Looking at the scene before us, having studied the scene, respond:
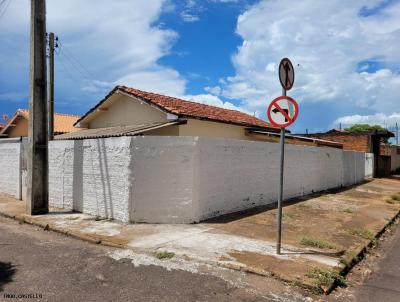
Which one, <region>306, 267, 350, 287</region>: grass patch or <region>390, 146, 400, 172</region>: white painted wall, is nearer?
<region>306, 267, 350, 287</region>: grass patch

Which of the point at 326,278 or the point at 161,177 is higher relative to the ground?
the point at 161,177

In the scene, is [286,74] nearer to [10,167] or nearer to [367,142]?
[10,167]

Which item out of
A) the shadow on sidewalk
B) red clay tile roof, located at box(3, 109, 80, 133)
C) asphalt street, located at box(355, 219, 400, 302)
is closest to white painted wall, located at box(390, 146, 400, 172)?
red clay tile roof, located at box(3, 109, 80, 133)

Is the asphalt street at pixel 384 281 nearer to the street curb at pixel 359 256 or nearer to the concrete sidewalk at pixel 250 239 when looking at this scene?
the street curb at pixel 359 256

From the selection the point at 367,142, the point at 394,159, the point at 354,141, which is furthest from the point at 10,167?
the point at 394,159

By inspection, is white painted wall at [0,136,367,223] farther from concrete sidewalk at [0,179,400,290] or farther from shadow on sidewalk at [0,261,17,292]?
shadow on sidewalk at [0,261,17,292]

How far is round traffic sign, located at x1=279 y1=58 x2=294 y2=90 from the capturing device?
603cm

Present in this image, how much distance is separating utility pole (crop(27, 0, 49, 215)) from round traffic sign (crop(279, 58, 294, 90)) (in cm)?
679

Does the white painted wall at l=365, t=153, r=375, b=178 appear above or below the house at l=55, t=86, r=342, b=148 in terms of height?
below

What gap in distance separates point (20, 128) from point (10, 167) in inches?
621

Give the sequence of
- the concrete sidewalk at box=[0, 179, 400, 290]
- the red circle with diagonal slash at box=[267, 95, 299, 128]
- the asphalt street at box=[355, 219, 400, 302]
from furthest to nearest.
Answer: the red circle with diagonal slash at box=[267, 95, 299, 128], the concrete sidewalk at box=[0, 179, 400, 290], the asphalt street at box=[355, 219, 400, 302]

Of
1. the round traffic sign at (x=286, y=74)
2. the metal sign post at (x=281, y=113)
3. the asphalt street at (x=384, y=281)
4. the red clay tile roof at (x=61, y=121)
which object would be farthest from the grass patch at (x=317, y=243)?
the red clay tile roof at (x=61, y=121)

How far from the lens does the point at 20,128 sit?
2683 centimetres

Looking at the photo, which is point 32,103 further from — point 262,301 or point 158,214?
point 262,301
